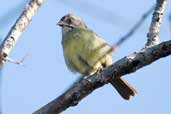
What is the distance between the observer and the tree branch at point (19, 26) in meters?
3.23

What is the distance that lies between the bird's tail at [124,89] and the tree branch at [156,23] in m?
1.30

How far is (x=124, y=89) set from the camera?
446cm

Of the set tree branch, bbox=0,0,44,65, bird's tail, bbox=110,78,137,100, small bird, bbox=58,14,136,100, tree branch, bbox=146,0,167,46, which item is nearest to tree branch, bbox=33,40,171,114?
tree branch, bbox=146,0,167,46

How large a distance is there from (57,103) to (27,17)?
1.07 metres

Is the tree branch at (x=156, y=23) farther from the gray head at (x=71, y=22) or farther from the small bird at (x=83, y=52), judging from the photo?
the gray head at (x=71, y=22)

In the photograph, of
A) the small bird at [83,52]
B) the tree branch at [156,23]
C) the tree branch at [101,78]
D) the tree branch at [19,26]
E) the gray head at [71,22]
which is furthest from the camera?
the gray head at [71,22]

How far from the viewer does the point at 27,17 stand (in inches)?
136

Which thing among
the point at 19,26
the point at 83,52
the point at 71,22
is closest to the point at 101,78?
the point at 19,26

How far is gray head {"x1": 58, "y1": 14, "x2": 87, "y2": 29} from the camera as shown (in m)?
5.22

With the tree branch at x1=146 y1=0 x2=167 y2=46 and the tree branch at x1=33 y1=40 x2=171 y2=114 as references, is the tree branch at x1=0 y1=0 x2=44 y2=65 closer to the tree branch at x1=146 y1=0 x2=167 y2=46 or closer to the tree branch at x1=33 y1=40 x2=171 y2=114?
the tree branch at x1=33 y1=40 x2=171 y2=114

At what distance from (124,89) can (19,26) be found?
1.40 metres

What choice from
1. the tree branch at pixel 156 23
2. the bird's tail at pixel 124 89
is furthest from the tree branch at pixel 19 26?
the bird's tail at pixel 124 89

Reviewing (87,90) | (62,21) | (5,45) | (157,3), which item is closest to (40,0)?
(5,45)

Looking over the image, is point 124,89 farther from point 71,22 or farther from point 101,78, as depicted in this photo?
point 101,78
